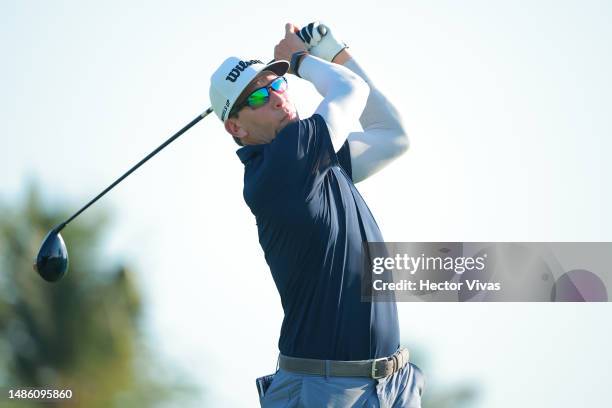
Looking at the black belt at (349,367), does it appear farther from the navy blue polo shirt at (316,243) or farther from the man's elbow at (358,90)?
the man's elbow at (358,90)

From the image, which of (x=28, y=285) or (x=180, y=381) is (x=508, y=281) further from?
(x=28, y=285)

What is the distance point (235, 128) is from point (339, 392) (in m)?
1.33

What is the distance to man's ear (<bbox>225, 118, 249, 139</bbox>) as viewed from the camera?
16.5ft

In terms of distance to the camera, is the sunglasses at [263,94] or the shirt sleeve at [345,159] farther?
the shirt sleeve at [345,159]

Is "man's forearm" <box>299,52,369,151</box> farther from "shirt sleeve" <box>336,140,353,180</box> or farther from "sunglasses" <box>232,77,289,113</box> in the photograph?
"shirt sleeve" <box>336,140,353,180</box>

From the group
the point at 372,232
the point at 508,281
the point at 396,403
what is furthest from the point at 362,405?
the point at 508,281

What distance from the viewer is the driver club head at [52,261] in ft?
20.9

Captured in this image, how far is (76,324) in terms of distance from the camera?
12211mm

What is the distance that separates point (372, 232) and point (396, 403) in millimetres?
746

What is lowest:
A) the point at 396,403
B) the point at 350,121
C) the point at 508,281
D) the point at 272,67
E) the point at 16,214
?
the point at 396,403

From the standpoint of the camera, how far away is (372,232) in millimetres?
4781

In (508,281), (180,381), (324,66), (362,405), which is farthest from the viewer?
(180,381)

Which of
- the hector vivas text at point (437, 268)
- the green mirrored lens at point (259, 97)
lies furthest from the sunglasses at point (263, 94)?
the hector vivas text at point (437, 268)

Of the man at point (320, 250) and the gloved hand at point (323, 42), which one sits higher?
the gloved hand at point (323, 42)
